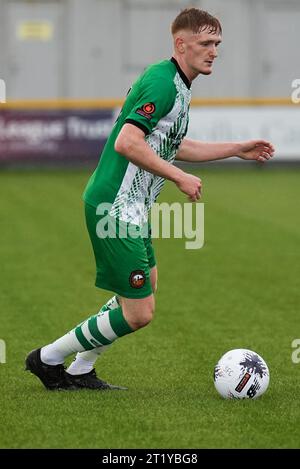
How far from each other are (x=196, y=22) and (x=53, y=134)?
54.9 ft

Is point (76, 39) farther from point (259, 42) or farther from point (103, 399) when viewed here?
point (103, 399)

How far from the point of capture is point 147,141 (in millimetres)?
6402

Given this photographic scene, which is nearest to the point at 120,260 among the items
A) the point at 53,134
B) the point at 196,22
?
the point at 196,22

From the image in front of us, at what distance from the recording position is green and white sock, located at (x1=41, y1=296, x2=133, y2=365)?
21.3 ft

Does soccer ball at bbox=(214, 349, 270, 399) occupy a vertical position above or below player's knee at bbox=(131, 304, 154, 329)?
below

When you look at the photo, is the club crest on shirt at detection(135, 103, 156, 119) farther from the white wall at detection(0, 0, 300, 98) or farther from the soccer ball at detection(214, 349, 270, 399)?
the white wall at detection(0, 0, 300, 98)

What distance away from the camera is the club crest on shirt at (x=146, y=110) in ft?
20.1

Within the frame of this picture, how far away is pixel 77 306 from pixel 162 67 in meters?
4.03

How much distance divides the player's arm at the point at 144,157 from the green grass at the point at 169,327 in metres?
1.27

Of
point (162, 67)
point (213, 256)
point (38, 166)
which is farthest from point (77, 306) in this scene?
point (38, 166)

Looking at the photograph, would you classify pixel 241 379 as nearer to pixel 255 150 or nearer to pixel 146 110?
pixel 255 150

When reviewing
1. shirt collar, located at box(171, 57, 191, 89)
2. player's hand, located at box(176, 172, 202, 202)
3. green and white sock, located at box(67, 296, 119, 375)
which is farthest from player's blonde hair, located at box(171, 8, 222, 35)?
green and white sock, located at box(67, 296, 119, 375)

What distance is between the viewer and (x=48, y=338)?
846 cm

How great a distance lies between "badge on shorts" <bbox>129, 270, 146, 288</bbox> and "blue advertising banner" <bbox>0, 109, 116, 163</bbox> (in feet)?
54.5
